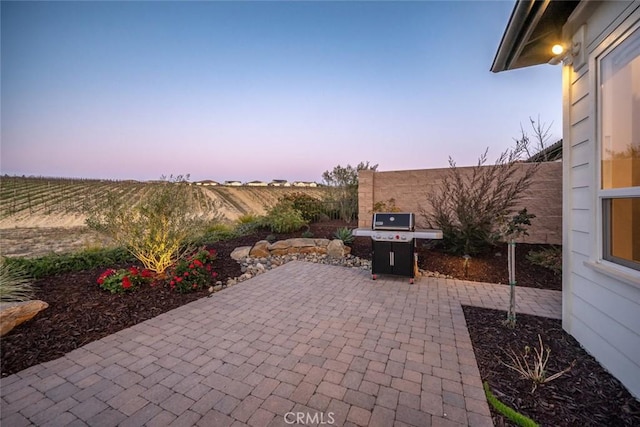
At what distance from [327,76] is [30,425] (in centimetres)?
801

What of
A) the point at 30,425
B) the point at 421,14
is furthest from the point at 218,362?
the point at 421,14

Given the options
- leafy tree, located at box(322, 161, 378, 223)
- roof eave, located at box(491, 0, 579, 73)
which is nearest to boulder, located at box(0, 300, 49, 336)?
roof eave, located at box(491, 0, 579, 73)

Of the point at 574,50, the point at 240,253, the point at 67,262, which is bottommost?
the point at 240,253

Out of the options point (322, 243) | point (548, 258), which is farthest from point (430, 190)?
point (322, 243)

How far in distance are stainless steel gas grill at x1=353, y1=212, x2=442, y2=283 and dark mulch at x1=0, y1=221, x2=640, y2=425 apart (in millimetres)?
1034

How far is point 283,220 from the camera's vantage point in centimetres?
732

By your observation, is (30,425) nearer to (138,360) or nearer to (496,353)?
(138,360)

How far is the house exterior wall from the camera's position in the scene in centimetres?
169

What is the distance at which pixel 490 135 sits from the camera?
720 centimetres

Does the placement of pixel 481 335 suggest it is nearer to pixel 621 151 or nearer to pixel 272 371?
pixel 621 151

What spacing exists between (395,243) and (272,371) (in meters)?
2.72

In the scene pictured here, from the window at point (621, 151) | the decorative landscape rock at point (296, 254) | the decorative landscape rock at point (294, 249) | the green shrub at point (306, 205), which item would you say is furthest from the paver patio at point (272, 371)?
the green shrub at point (306, 205)

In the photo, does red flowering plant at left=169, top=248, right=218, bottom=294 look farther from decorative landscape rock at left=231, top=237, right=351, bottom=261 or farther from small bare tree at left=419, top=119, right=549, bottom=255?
small bare tree at left=419, top=119, right=549, bottom=255

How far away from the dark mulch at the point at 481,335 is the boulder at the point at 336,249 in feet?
6.10
